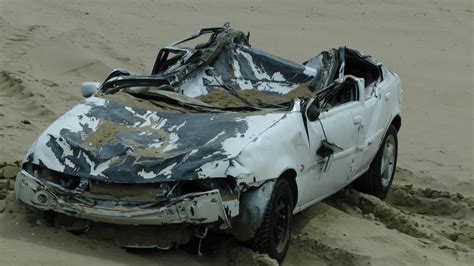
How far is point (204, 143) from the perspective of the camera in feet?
21.8

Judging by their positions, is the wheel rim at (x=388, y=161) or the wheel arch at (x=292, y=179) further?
the wheel rim at (x=388, y=161)

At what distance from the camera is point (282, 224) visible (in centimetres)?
680

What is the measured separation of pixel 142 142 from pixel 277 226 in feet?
3.75

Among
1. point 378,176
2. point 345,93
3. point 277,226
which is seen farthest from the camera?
point 378,176

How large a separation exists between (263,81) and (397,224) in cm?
195

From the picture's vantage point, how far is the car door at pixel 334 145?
289 inches

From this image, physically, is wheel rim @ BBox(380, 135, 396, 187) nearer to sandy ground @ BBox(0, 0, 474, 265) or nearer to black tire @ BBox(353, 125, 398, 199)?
black tire @ BBox(353, 125, 398, 199)

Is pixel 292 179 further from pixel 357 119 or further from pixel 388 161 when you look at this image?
pixel 388 161

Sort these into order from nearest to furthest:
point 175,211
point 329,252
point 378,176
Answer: point 175,211
point 329,252
point 378,176

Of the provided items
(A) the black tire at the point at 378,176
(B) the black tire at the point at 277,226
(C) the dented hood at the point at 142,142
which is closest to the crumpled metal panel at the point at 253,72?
(A) the black tire at the point at 378,176

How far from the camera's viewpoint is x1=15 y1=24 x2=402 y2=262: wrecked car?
632 cm

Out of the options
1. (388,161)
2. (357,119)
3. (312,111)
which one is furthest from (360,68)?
(312,111)

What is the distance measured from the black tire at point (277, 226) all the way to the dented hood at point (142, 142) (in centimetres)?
44

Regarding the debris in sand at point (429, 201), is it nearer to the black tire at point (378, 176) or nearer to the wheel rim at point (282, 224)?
the black tire at point (378, 176)
